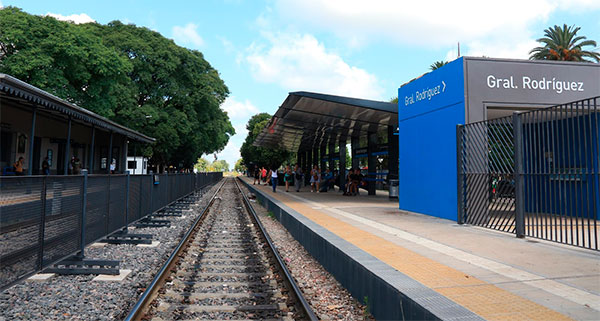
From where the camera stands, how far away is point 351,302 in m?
4.75

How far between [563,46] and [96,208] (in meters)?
40.0

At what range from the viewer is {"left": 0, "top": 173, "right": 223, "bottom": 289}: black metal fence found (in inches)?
150

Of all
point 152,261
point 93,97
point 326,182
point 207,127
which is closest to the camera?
point 152,261

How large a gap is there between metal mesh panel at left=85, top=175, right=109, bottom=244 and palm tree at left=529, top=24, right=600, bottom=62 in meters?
37.0

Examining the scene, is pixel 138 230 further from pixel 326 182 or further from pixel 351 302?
pixel 326 182

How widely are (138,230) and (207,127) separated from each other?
1026 inches

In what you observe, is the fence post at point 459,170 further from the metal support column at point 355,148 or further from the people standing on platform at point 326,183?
the people standing on platform at point 326,183

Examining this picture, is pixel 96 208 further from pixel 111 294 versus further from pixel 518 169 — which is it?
pixel 518 169

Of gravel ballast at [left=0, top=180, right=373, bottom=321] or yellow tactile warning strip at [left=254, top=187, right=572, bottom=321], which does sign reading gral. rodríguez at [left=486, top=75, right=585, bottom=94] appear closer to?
yellow tactile warning strip at [left=254, top=187, right=572, bottom=321]

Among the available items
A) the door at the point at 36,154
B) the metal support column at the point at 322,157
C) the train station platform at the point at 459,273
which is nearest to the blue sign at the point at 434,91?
the train station platform at the point at 459,273

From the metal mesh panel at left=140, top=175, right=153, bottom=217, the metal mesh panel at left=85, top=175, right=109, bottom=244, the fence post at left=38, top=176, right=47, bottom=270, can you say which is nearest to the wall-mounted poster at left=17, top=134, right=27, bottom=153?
the metal mesh panel at left=140, top=175, right=153, bottom=217

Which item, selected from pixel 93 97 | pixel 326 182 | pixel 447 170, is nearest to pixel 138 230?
pixel 447 170

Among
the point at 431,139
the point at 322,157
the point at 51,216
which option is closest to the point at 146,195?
the point at 51,216

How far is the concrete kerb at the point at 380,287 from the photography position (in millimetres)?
3174
